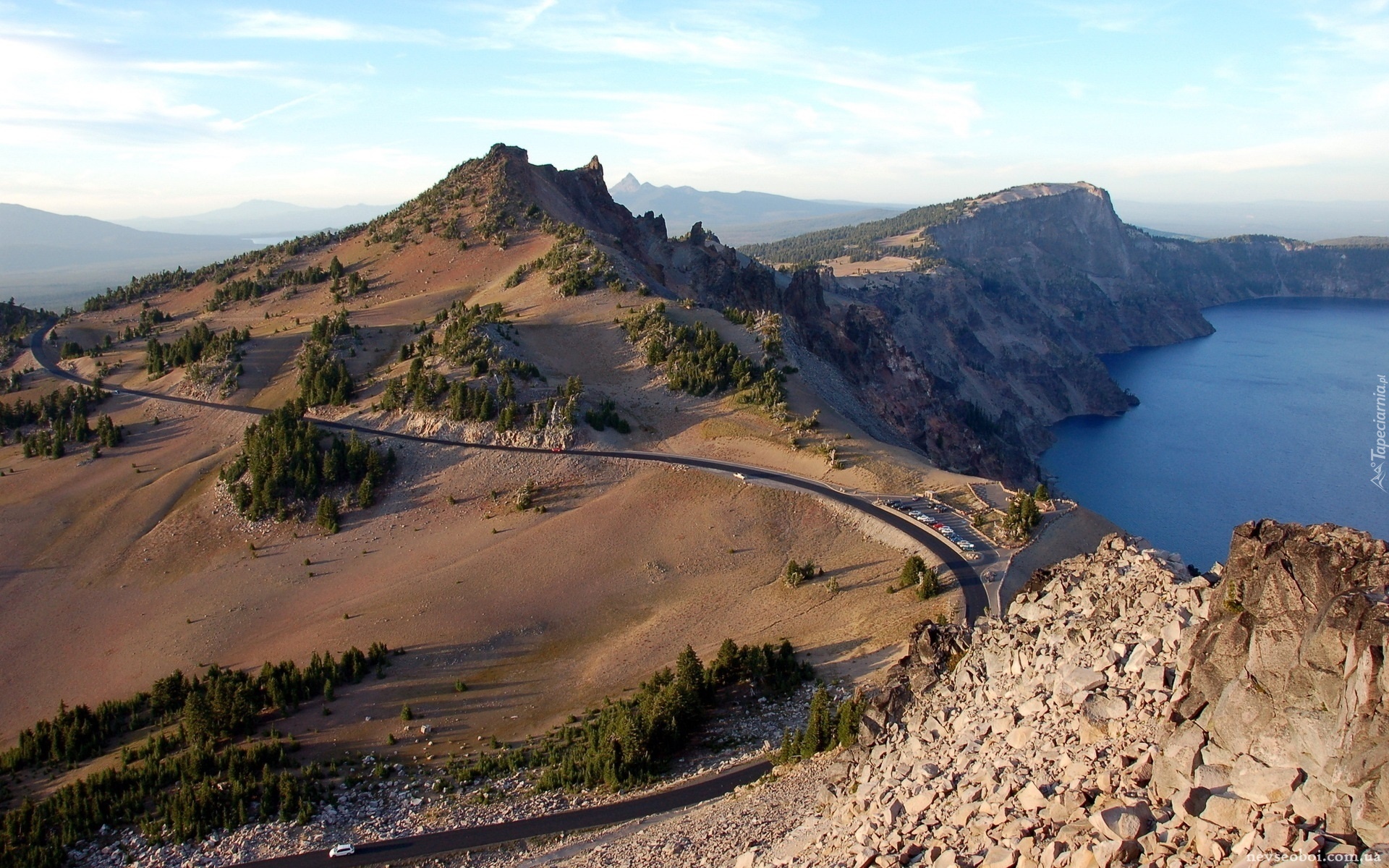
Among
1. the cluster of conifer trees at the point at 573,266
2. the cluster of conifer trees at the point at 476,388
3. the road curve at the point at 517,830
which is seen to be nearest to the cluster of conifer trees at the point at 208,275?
the cluster of conifer trees at the point at 573,266

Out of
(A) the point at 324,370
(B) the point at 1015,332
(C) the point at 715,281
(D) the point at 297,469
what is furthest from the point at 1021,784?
(B) the point at 1015,332

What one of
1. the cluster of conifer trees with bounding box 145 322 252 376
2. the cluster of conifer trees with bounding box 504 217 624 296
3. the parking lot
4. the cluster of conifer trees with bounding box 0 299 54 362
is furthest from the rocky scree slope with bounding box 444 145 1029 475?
the cluster of conifer trees with bounding box 0 299 54 362

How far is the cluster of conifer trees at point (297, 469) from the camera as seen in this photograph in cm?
5312

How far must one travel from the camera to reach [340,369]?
64625 millimetres

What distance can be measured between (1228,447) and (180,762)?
109741 millimetres

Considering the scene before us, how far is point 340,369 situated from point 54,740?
34979 mm

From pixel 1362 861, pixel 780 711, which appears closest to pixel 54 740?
pixel 780 711

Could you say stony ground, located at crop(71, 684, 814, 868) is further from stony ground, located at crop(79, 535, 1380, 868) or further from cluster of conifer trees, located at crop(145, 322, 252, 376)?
cluster of conifer trees, located at crop(145, 322, 252, 376)

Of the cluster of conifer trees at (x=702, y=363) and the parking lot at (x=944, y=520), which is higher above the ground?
the cluster of conifer trees at (x=702, y=363)

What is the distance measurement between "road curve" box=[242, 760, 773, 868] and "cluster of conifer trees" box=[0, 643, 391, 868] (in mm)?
2659

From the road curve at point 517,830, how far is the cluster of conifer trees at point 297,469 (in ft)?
97.3

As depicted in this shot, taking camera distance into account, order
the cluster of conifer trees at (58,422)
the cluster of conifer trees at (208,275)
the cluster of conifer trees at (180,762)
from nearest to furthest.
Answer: the cluster of conifer trees at (180,762) → the cluster of conifer trees at (58,422) → the cluster of conifer trees at (208,275)

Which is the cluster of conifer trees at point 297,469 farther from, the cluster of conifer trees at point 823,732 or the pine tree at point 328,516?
the cluster of conifer trees at point 823,732

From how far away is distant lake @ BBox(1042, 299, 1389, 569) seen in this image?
80.9m
